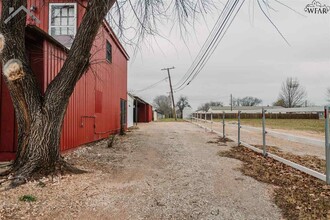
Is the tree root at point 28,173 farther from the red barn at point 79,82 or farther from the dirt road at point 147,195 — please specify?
the red barn at point 79,82

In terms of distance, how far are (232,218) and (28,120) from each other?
3712 mm

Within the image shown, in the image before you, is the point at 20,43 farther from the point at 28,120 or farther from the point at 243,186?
the point at 243,186

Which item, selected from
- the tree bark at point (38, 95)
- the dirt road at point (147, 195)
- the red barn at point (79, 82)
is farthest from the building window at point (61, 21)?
the dirt road at point (147, 195)

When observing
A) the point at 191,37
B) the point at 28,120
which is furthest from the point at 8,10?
the point at 191,37

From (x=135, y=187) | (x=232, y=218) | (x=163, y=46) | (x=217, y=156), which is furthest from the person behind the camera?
(x=217, y=156)

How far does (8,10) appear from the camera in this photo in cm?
414

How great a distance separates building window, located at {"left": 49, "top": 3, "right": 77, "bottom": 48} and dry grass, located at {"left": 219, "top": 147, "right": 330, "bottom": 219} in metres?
7.49

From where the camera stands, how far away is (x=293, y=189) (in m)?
3.80

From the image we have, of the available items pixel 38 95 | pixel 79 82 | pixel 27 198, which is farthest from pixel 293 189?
pixel 79 82

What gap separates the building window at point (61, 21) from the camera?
8.66 m

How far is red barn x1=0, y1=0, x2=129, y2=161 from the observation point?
19.0ft

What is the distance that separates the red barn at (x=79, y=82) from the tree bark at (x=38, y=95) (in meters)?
0.75

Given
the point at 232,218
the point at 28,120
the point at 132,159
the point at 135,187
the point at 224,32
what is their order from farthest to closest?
the point at 224,32 < the point at 132,159 < the point at 28,120 < the point at 135,187 < the point at 232,218

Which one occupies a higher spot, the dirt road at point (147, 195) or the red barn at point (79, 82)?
the red barn at point (79, 82)
